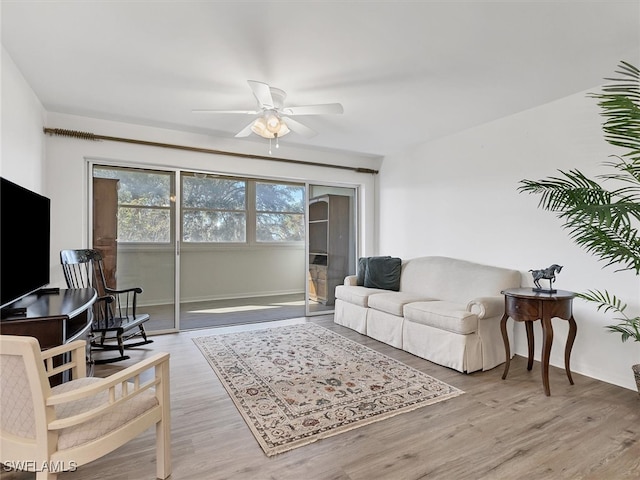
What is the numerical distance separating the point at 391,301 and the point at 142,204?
10.7 ft

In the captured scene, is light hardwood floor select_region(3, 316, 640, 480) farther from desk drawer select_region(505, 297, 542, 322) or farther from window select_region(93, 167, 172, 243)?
window select_region(93, 167, 172, 243)

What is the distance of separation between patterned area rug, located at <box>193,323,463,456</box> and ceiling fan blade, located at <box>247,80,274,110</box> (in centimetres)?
224

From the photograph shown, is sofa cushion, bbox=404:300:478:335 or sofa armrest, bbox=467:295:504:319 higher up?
sofa armrest, bbox=467:295:504:319

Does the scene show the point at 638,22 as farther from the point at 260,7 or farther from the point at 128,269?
the point at 128,269

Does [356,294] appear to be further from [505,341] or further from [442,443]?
[442,443]


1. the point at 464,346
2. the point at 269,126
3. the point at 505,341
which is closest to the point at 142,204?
the point at 269,126

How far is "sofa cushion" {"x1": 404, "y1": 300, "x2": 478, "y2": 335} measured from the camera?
285 centimetres

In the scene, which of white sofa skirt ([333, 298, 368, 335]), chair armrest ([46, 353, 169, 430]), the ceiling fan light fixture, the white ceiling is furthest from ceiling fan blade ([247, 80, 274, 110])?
white sofa skirt ([333, 298, 368, 335])

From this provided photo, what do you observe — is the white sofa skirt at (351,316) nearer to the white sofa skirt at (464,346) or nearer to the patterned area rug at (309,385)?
the patterned area rug at (309,385)

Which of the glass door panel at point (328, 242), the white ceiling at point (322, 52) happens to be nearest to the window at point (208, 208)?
the glass door panel at point (328, 242)

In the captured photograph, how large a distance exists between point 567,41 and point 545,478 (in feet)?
8.58

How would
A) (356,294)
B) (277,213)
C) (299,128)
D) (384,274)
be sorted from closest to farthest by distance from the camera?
(299,128) → (356,294) → (384,274) → (277,213)

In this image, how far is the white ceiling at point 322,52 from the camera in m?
1.90

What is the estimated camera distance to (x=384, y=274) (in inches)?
174
